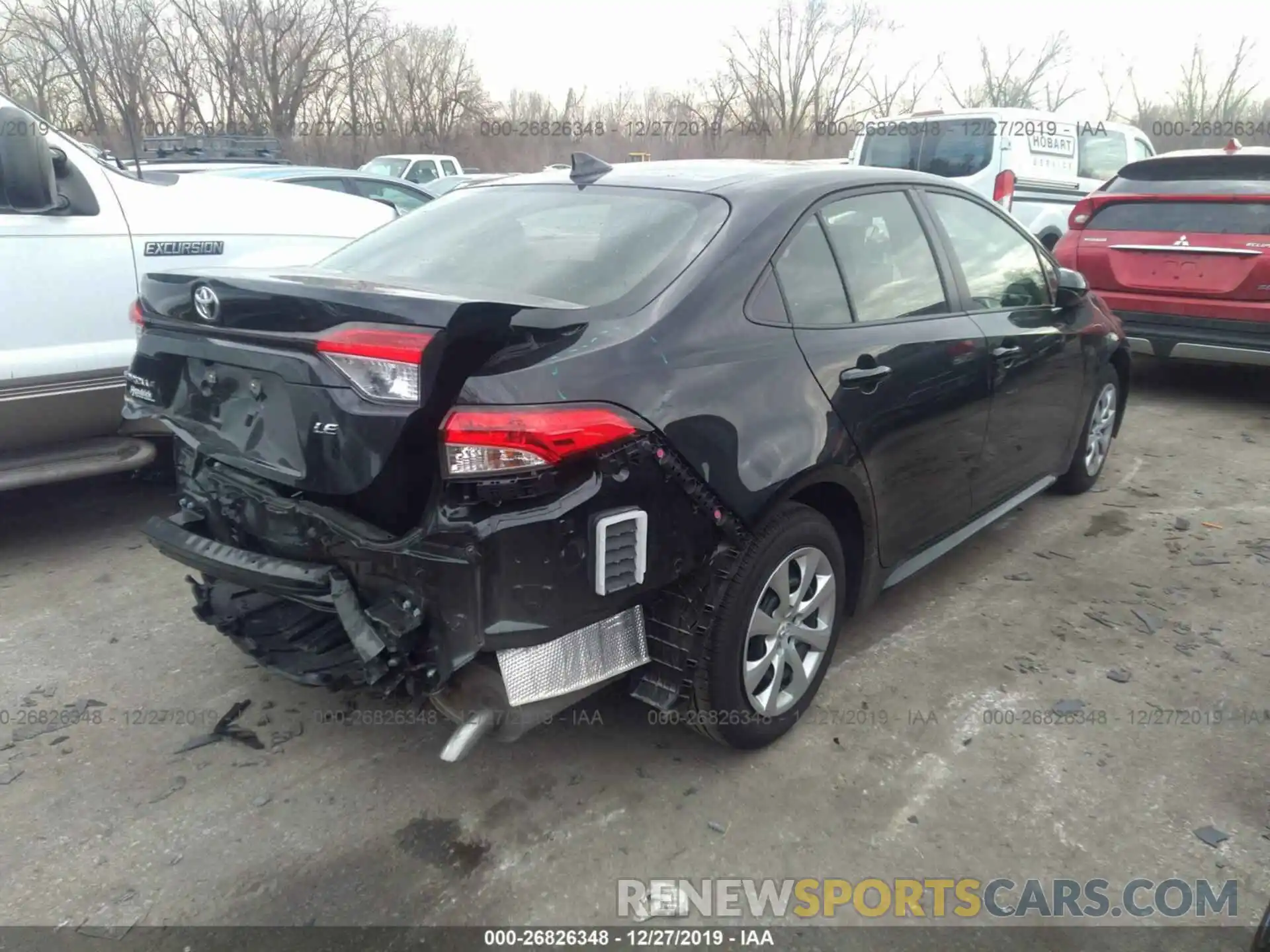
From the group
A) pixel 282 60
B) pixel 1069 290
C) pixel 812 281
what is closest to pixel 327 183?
pixel 1069 290

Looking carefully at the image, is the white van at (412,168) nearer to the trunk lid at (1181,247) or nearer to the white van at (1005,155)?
the white van at (1005,155)

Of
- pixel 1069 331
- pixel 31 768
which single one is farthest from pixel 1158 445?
pixel 31 768

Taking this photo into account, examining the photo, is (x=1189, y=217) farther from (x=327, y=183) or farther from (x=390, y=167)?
(x=390, y=167)

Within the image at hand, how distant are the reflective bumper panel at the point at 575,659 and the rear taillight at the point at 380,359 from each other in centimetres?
68

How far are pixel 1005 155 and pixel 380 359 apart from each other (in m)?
9.86

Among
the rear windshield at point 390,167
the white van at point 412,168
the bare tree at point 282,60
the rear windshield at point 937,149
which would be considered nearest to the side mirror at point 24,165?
the rear windshield at point 937,149

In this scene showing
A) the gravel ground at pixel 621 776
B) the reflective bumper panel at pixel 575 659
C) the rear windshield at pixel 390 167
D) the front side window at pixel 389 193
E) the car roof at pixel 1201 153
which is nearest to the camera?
the reflective bumper panel at pixel 575 659

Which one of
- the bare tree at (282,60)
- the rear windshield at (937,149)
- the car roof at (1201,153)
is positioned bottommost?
the car roof at (1201,153)

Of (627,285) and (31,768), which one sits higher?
(627,285)

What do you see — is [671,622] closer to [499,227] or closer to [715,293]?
[715,293]

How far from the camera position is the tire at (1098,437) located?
4.84 meters

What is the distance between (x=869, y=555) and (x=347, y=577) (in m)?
1.72

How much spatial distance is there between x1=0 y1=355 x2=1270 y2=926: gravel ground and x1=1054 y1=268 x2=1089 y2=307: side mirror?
1288 millimetres

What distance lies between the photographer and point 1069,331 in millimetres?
4289
